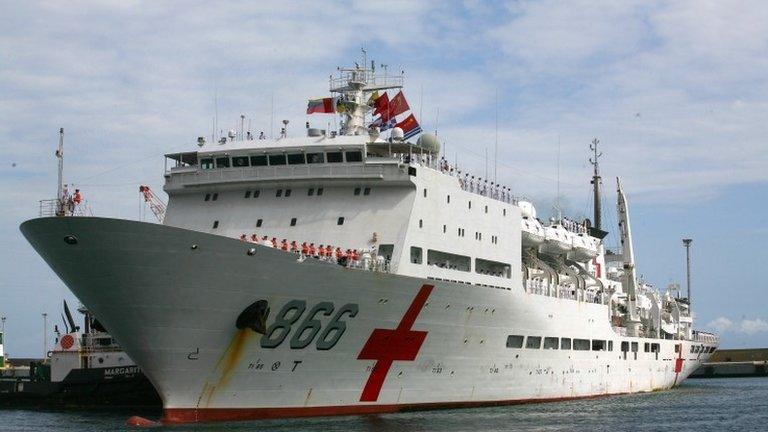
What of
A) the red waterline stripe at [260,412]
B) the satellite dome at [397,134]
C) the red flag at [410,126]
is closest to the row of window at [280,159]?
the satellite dome at [397,134]

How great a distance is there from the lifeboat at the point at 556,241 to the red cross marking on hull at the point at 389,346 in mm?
9126

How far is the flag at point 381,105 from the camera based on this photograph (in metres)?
28.7

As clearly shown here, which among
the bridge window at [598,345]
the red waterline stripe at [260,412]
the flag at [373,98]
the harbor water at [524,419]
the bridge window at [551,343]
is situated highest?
the flag at [373,98]

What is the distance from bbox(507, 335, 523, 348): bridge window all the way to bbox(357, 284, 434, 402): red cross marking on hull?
4479 mm

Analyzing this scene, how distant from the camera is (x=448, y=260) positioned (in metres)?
25.7

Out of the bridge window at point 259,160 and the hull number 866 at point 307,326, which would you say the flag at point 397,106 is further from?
the hull number 866 at point 307,326

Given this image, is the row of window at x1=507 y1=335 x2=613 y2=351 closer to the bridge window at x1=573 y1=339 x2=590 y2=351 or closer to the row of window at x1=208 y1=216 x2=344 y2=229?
the bridge window at x1=573 y1=339 x2=590 y2=351

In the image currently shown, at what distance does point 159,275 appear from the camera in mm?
20109

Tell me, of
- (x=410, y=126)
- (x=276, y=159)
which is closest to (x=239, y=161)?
(x=276, y=159)

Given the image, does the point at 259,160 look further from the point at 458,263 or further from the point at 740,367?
the point at 740,367

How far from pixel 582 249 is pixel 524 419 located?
429 inches

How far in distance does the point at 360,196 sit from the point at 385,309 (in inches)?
132

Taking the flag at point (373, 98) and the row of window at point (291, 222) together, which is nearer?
the row of window at point (291, 222)

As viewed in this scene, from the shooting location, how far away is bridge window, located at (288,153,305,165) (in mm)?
25234
